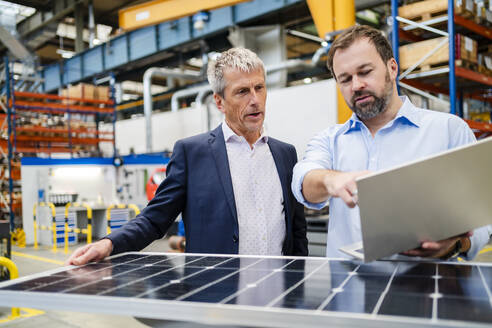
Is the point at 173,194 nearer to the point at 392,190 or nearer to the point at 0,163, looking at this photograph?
the point at 392,190

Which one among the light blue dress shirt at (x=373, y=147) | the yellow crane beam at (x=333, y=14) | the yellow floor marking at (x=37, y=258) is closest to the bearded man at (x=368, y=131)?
the light blue dress shirt at (x=373, y=147)

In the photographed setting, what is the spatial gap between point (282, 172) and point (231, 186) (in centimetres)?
37

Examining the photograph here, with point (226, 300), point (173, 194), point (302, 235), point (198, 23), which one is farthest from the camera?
point (198, 23)

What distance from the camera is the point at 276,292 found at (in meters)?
1.38

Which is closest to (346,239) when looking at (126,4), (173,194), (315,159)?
(315,159)

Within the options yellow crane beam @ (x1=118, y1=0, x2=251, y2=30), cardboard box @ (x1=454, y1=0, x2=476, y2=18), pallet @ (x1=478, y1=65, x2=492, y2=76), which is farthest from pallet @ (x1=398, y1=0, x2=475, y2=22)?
yellow crane beam @ (x1=118, y1=0, x2=251, y2=30)

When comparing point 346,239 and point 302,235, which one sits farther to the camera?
point 302,235

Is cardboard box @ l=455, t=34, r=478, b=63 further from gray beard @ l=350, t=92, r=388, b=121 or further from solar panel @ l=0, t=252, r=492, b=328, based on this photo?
solar panel @ l=0, t=252, r=492, b=328

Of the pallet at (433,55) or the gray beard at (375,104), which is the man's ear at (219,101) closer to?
the gray beard at (375,104)

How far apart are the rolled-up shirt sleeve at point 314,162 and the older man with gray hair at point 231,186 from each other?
0.42 metres

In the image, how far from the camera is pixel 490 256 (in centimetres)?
818

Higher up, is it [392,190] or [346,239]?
[392,190]

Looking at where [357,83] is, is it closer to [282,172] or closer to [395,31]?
[282,172]

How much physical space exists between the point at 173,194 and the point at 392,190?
1.58 meters
